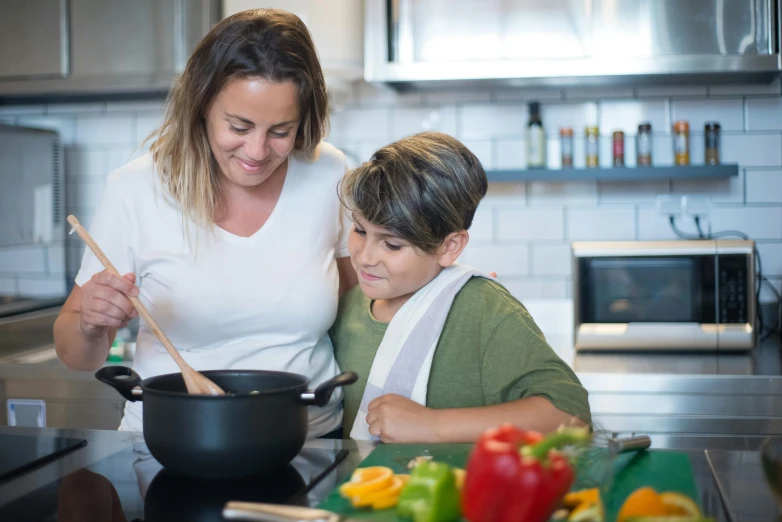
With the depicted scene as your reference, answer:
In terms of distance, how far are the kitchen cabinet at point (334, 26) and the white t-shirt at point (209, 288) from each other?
3.76ft

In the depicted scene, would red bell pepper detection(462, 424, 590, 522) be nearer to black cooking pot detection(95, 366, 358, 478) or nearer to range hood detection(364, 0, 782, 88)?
black cooking pot detection(95, 366, 358, 478)

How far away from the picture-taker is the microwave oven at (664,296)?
2271mm

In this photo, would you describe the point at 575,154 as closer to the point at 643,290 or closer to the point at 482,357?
the point at 643,290

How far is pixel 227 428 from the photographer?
2.72ft

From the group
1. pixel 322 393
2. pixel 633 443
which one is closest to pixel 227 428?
pixel 322 393

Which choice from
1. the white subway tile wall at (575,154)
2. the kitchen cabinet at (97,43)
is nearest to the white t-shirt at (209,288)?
the kitchen cabinet at (97,43)

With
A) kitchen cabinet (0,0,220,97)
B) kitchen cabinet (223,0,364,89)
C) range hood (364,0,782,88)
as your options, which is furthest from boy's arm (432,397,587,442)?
kitchen cabinet (0,0,220,97)

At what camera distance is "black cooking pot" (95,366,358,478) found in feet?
2.71

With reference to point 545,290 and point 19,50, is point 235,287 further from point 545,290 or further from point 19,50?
point 19,50

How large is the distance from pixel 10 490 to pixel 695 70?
6.57 ft

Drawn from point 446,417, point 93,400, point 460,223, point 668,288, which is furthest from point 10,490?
point 668,288

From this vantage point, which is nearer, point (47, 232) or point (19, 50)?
point (19, 50)

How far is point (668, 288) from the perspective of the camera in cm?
230

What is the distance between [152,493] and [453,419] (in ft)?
1.35
